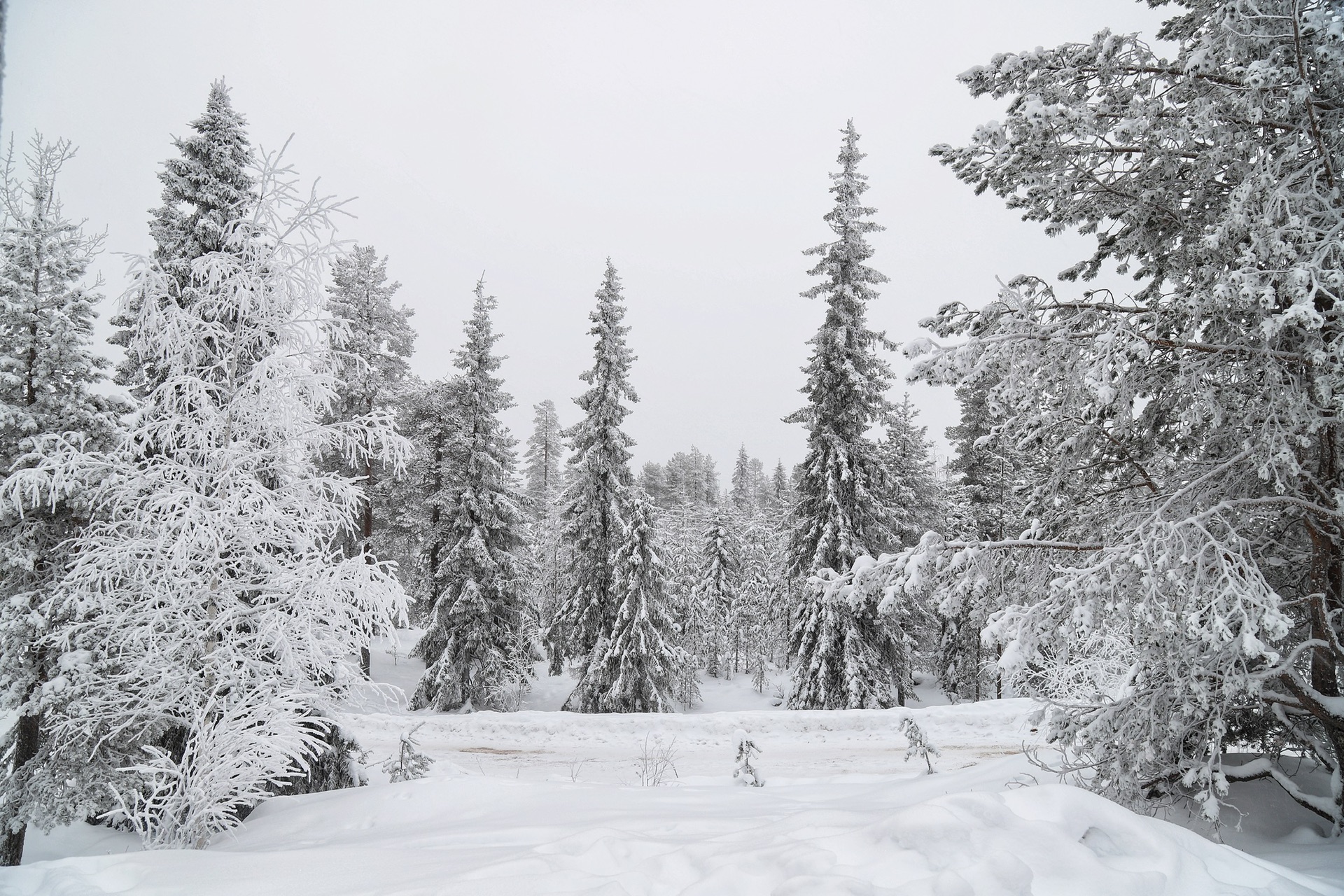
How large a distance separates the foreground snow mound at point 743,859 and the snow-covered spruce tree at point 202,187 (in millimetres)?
10013

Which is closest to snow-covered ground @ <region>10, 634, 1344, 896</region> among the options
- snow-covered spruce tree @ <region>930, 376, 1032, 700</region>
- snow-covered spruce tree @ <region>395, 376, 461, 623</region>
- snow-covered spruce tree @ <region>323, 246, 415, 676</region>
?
snow-covered spruce tree @ <region>395, 376, 461, 623</region>

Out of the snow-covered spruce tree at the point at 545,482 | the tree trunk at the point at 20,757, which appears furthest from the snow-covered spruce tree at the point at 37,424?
the snow-covered spruce tree at the point at 545,482

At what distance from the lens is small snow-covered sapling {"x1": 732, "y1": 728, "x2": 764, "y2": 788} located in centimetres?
820

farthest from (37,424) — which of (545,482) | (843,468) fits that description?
(545,482)

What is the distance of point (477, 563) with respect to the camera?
1895 centimetres

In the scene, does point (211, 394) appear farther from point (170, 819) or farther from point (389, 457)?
point (170, 819)

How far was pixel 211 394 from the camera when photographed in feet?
22.4

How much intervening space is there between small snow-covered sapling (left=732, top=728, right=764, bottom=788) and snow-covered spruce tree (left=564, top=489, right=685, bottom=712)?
33.3ft

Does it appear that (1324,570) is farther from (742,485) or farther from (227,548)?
(742,485)

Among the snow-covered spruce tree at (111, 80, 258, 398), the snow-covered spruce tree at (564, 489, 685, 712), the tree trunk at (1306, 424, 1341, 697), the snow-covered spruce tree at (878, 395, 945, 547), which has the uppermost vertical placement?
the snow-covered spruce tree at (111, 80, 258, 398)

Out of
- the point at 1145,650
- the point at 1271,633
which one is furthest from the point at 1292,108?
the point at 1145,650

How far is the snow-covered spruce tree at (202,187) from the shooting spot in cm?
1092

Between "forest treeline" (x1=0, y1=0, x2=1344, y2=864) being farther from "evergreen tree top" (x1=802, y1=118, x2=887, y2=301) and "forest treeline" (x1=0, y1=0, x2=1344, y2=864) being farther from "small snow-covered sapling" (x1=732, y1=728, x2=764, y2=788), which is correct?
"evergreen tree top" (x1=802, y1=118, x2=887, y2=301)

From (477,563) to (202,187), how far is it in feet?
38.3
